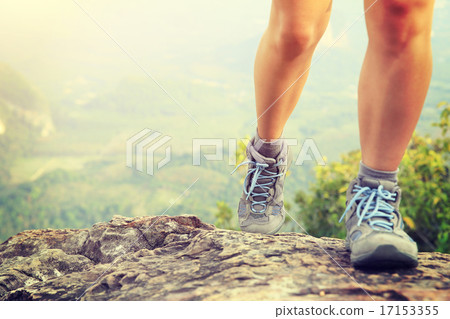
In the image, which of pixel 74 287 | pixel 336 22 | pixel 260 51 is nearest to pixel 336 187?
pixel 260 51

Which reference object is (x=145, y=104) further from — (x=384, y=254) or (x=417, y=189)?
(x=384, y=254)

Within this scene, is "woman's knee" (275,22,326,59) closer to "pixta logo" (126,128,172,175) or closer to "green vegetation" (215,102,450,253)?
"green vegetation" (215,102,450,253)

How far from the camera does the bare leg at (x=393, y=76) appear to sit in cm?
97

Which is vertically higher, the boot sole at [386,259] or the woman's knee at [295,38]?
the woman's knee at [295,38]

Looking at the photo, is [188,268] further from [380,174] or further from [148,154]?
[148,154]

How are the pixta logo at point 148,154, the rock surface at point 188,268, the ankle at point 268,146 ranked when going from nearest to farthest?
1. the rock surface at point 188,268
2. the ankle at point 268,146
3. the pixta logo at point 148,154

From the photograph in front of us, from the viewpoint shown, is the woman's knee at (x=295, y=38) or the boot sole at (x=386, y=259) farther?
the woman's knee at (x=295, y=38)

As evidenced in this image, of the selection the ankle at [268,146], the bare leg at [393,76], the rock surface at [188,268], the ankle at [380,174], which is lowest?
the rock surface at [188,268]

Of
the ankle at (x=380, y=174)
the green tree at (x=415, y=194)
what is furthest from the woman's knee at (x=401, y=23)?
the green tree at (x=415, y=194)

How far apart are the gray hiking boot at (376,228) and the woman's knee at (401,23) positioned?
35cm

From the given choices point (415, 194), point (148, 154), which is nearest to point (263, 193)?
point (415, 194)

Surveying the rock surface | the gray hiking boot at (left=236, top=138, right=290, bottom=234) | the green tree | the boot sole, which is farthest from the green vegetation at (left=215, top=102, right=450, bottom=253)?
the boot sole

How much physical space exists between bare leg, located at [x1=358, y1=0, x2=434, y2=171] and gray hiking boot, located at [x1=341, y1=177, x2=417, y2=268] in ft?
0.22

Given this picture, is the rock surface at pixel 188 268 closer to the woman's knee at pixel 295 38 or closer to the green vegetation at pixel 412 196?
the woman's knee at pixel 295 38
